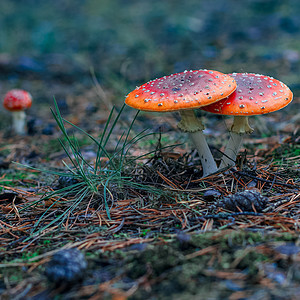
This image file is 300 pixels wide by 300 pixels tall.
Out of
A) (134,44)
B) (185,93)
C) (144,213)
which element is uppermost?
(185,93)

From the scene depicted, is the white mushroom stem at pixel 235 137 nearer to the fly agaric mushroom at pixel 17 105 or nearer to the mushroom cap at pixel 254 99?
the mushroom cap at pixel 254 99

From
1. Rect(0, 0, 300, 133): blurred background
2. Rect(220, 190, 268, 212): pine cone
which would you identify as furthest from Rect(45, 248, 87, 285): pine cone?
Rect(0, 0, 300, 133): blurred background

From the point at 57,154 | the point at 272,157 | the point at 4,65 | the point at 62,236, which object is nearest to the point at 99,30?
the point at 4,65

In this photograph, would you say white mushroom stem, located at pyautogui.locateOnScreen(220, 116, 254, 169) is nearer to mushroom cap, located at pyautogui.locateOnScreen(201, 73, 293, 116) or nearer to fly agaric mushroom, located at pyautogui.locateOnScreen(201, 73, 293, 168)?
fly agaric mushroom, located at pyautogui.locateOnScreen(201, 73, 293, 168)

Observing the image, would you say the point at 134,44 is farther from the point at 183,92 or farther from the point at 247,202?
the point at 247,202

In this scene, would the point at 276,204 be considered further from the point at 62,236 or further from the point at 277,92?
the point at 62,236

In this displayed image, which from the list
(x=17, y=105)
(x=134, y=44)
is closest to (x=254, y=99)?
(x=17, y=105)
